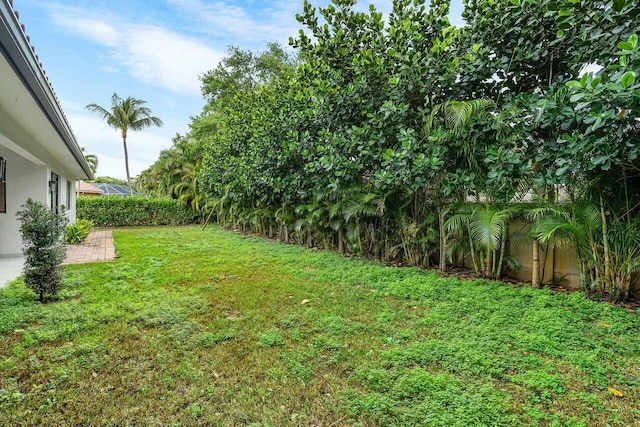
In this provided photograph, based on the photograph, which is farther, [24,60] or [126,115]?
[126,115]

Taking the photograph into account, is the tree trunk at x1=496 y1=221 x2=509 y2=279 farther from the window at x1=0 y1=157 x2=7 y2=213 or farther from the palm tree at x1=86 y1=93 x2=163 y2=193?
the palm tree at x1=86 y1=93 x2=163 y2=193

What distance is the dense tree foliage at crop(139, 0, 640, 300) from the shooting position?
3.26 metres

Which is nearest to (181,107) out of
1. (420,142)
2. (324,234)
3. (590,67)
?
(324,234)

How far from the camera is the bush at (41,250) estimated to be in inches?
155

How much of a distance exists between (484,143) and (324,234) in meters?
4.53

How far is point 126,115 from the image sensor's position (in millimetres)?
26109

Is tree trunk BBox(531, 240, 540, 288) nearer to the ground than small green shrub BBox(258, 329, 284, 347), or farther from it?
farther from it

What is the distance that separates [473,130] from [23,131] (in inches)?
273

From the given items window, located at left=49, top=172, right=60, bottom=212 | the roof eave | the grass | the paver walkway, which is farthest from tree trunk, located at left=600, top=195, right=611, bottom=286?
window, located at left=49, top=172, right=60, bottom=212

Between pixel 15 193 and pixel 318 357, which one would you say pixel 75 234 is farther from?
pixel 318 357

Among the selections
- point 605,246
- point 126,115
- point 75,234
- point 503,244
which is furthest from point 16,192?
point 126,115

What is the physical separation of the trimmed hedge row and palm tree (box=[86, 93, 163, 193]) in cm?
1235

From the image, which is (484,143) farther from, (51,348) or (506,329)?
(51,348)

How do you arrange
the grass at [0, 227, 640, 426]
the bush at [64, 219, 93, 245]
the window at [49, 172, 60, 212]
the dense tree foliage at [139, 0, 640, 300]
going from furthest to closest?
1. the bush at [64, 219, 93, 245]
2. the window at [49, 172, 60, 212]
3. the dense tree foliage at [139, 0, 640, 300]
4. the grass at [0, 227, 640, 426]
